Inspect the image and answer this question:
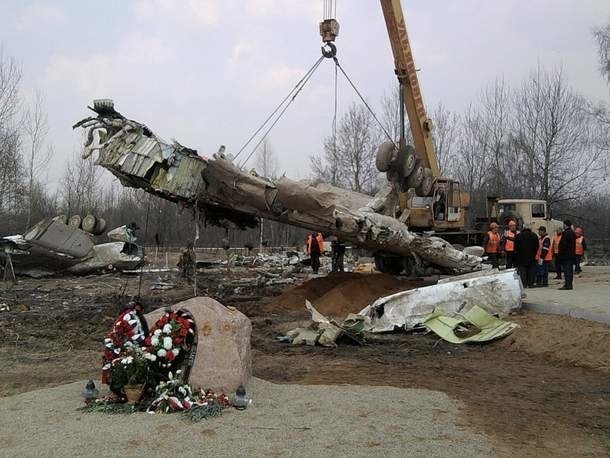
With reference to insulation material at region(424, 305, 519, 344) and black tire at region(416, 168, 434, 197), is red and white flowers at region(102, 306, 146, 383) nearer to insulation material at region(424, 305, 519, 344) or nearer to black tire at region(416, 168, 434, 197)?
insulation material at region(424, 305, 519, 344)

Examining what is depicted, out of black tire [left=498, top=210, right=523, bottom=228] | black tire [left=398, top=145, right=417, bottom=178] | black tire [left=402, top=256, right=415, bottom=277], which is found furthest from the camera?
black tire [left=498, top=210, right=523, bottom=228]

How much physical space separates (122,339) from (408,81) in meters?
14.3

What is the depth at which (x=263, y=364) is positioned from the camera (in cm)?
870

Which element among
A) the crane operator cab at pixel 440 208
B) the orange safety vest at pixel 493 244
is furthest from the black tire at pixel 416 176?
the orange safety vest at pixel 493 244

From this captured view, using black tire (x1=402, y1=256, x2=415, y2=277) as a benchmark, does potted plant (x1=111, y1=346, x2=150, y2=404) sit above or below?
below

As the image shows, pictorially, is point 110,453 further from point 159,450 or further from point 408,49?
point 408,49

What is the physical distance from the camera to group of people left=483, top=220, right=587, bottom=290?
15.0 m

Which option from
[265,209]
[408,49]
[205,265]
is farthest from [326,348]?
[205,265]

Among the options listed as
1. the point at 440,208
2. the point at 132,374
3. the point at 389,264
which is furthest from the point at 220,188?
the point at 440,208

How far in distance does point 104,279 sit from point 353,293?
11800mm

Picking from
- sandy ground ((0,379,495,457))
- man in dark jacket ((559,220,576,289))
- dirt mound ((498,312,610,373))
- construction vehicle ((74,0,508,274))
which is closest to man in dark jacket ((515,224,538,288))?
man in dark jacket ((559,220,576,289))

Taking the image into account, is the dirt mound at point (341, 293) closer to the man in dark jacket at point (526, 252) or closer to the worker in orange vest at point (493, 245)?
the man in dark jacket at point (526, 252)

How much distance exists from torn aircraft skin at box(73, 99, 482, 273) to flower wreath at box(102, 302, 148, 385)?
597 cm

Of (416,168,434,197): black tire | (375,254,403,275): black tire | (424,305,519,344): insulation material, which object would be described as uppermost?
(416,168,434,197): black tire
